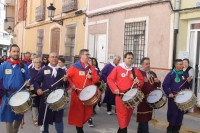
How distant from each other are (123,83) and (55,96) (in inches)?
51.4

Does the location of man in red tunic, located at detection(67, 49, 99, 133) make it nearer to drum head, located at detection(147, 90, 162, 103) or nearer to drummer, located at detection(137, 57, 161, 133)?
drummer, located at detection(137, 57, 161, 133)

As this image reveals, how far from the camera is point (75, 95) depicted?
588cm

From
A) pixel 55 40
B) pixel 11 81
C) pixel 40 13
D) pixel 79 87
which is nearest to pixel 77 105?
pixel 79 87

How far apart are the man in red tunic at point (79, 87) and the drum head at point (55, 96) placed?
465 mm

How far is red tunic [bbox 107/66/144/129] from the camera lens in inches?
218

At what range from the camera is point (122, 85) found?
5621 millimetres

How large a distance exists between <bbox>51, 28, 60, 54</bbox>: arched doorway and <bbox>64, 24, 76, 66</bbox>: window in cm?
→ 169

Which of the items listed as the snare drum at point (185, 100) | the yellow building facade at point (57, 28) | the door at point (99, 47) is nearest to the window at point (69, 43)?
the yellow building facade at point (57, 28)

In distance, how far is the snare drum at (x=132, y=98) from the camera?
5.29m

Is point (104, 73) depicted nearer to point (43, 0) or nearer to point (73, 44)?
point (73, 44)

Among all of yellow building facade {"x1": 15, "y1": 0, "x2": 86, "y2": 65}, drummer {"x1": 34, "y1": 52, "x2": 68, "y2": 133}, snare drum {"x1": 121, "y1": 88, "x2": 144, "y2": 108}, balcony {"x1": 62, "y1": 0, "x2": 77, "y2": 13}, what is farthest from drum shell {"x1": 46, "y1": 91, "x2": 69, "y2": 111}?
balcony {"x1": 62, "y1": 0, "x2": 77, "y2": 13}

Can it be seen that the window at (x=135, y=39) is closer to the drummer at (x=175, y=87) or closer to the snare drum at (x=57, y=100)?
the drummer at (x=175, y=87)

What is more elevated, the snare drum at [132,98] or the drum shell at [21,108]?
the snare drum at [132,98]

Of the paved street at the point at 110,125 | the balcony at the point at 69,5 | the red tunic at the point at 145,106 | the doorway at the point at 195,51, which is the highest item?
the balcony at the point at 69,5
